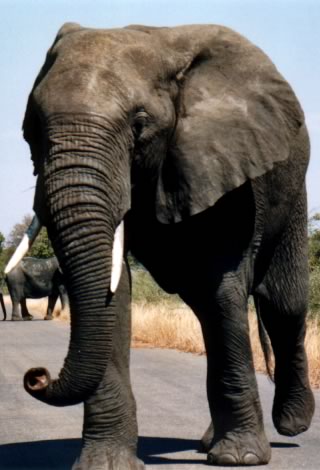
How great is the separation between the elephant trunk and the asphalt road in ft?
5.02

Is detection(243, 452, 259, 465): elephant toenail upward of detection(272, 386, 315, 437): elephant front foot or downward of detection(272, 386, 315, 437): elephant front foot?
upward

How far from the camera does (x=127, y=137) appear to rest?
804cm

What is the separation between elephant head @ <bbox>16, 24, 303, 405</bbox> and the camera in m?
7.40

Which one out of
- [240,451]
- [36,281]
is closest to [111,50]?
[240,451]

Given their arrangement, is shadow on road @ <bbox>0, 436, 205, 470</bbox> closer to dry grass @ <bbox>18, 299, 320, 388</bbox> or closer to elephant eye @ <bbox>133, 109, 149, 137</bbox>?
elephant eye @ <bbox>133, 109, 149, 137</bbox>

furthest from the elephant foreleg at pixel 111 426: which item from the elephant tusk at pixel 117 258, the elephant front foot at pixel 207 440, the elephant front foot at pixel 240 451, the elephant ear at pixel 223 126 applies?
the elephant front foot at pixel 207 440

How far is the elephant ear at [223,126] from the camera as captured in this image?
8602 millimetres

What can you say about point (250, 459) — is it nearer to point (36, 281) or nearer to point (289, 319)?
point (289, 319)

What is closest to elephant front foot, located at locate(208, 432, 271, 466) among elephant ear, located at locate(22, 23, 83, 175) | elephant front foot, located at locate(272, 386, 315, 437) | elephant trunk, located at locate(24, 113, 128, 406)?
elephant front foot, located at locate(272, 386, 315, 437)

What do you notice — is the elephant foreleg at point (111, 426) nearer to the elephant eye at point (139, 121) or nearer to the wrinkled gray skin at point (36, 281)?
the elephant eye at point (139, 121)

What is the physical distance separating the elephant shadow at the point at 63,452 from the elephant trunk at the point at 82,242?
1.53m

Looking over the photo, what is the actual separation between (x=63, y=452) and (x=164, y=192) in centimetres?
189

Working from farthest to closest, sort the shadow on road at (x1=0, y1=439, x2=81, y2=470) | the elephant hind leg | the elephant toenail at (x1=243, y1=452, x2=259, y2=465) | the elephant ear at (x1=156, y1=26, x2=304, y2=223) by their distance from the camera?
the elephant hind leg, the elephant toenail at (x1=243, y1=452, x2=259, y2=465), the shadow on road at (x1=0, y1=439, x2=81, y2=470), the elephant ear at (x1=156, y1=26, x2=304, y2=223)

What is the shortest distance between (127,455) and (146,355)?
9643 mm
